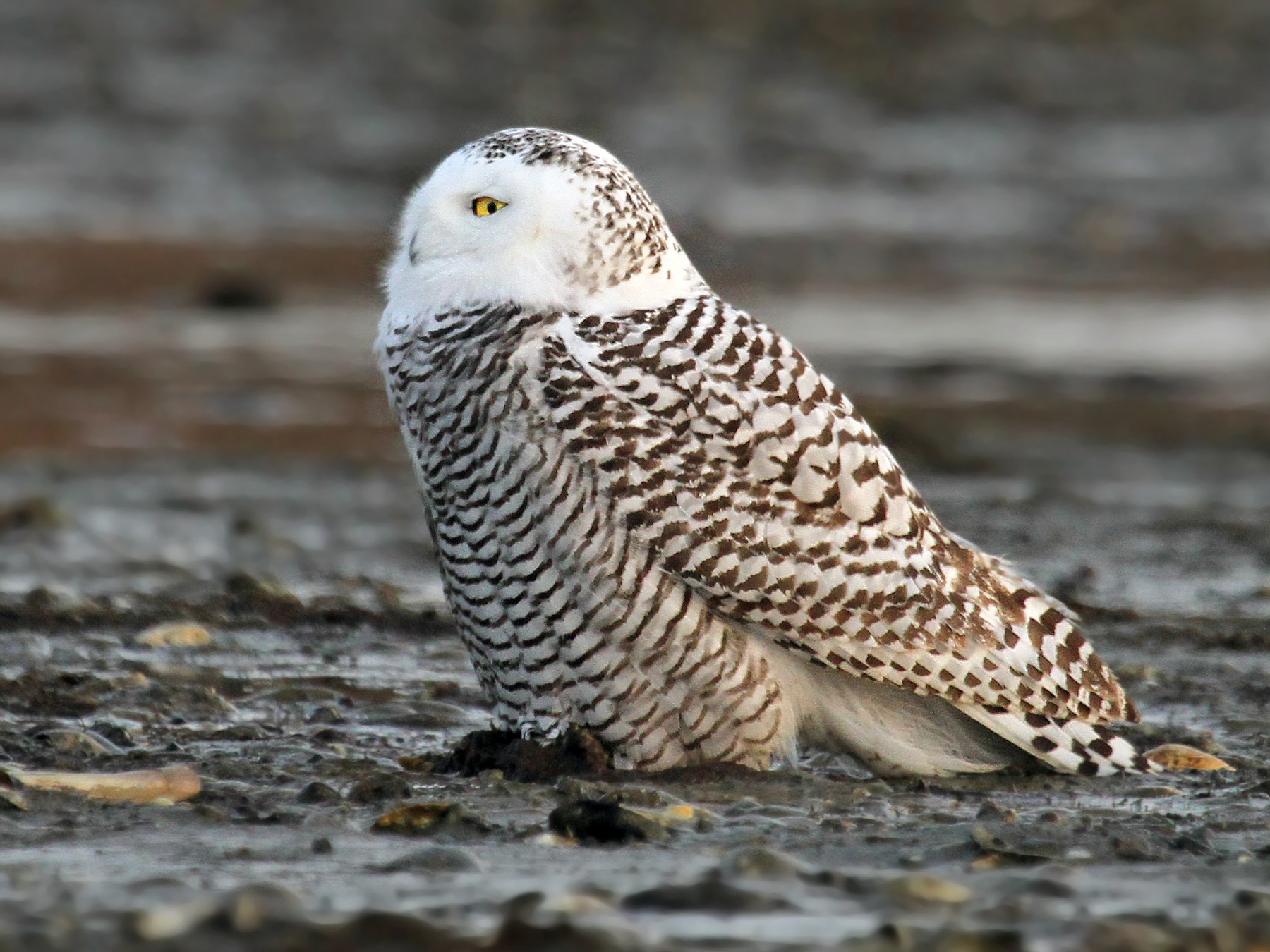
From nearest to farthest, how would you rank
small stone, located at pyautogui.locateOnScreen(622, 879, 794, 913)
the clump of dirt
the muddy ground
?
1. the muddy ground
2. small stone, located at pyautogui.locateOnScreen(622, 879, 794, 913)
3. the clump of dirt

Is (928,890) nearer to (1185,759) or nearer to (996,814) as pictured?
(996,814)

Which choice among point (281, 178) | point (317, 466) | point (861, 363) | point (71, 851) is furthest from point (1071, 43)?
point (71, 851)

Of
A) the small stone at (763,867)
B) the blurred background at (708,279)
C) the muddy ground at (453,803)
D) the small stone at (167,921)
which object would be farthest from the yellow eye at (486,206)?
the small stone at (167,921)

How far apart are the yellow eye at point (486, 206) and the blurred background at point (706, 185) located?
Result: 651 centimetres

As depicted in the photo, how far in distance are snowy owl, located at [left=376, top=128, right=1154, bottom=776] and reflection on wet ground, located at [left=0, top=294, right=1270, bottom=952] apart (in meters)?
0.18

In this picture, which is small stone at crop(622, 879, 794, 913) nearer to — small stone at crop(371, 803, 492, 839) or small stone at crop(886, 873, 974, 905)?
small stone at crop(886, 873, 974, 905)

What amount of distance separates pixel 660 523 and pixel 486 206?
984mm

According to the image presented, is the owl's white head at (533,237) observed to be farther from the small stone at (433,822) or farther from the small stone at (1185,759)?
the small stone at (1185,759)

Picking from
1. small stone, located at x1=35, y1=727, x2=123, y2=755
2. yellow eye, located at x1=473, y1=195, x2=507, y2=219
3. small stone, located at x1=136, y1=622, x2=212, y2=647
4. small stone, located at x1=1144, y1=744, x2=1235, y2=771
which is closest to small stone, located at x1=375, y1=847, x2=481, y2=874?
small stone, located at x1=35, y1=727, x2=123, y2=755

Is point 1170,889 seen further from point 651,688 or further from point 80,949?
point 80,949

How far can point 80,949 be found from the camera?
13.3 feet

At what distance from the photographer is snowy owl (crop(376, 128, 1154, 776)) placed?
19.0 ft

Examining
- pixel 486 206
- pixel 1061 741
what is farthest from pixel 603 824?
pixel 486 206

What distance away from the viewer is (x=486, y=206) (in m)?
6.11
